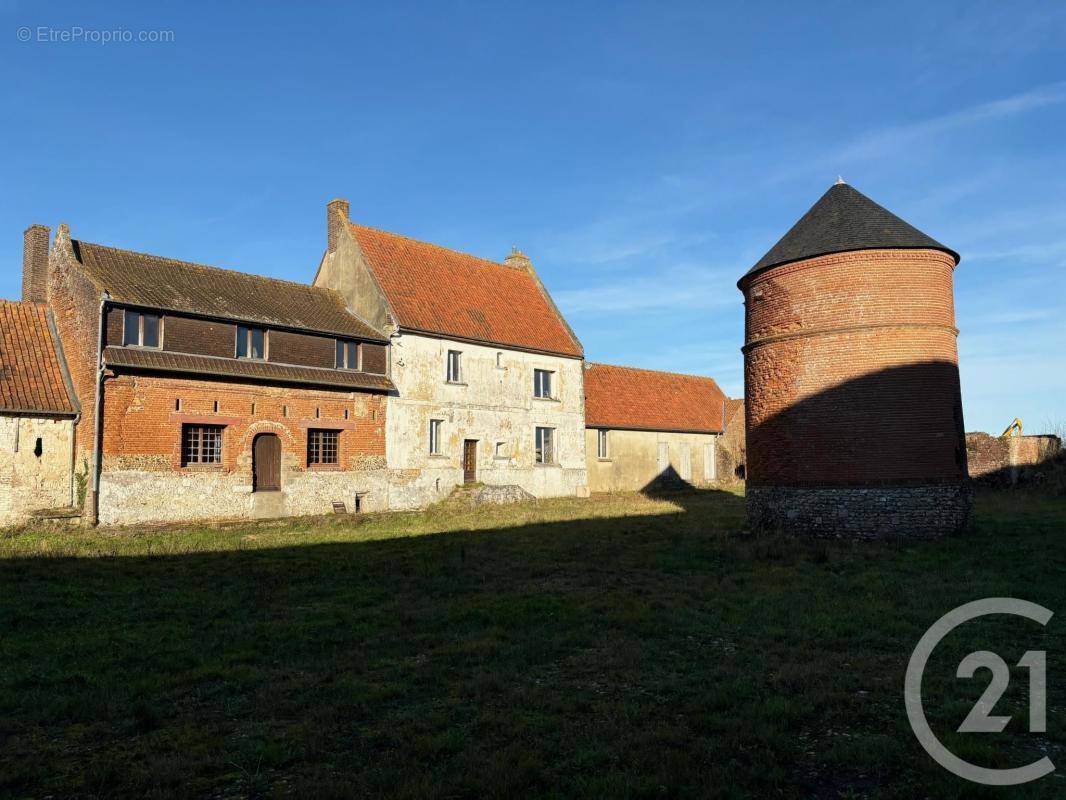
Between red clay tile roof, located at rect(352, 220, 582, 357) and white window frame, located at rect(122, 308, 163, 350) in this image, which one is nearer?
white window frame, located at rect(122, 308, 163, 350)

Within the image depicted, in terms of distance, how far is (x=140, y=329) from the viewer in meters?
21.0

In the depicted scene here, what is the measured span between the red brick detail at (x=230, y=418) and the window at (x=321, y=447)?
0.26 meters

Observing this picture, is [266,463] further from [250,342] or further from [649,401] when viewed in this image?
[649,401]

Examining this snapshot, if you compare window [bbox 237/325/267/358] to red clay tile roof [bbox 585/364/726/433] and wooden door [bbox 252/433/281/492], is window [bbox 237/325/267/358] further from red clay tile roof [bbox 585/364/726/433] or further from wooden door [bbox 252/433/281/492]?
red clay tile roof [bbox 585/364/726/433]

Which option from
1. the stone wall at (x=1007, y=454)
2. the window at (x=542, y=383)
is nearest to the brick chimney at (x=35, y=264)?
the window at (x=542, y=383)

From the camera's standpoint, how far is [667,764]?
5.29m

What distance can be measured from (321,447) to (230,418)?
10.5 feet

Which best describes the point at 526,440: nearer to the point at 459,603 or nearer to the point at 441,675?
the point at 459,603

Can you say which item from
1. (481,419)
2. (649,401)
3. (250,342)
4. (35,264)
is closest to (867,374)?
(481,419)

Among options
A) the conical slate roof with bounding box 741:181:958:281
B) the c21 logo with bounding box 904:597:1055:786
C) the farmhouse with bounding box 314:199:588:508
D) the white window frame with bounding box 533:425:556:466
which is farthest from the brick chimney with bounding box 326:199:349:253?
the c21 logo with bounding box 904:597:1055:786

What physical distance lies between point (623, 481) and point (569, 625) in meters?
26.3

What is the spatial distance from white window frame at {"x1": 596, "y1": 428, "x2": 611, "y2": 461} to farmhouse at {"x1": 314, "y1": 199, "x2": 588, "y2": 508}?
2.27 m

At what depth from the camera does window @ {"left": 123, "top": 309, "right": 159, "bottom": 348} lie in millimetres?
20719

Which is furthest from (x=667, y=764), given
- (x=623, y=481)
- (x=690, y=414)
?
(x=690, y=414)
